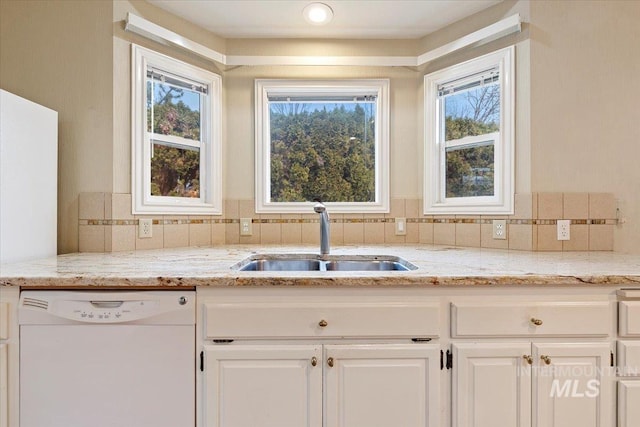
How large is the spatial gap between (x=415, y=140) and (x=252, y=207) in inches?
48.7

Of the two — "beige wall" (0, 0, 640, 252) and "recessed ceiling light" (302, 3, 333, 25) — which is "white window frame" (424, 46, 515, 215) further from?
"recessed ceiling light" (302, 3, 333, 25)

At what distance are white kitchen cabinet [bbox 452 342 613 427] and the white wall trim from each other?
1.72m

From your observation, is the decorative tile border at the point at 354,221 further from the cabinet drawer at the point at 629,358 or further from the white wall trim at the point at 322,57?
the white wall trim at the point at 322,57

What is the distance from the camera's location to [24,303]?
127cm

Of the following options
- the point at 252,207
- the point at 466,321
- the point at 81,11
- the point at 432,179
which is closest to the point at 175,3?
the point at 81,11

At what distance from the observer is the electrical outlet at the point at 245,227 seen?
95.4 inches

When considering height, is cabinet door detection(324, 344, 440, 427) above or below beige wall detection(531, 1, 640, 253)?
below

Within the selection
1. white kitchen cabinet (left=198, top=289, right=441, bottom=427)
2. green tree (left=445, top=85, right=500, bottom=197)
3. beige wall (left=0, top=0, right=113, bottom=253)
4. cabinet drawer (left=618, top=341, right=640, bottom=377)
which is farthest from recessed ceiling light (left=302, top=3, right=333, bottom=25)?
cabinet drawer (left=618, top=341, right=640, bottom=377)

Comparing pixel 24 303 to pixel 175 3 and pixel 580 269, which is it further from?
pixel 580 269

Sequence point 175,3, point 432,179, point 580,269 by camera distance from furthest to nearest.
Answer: point 432,179, point 175,3, point 580,269

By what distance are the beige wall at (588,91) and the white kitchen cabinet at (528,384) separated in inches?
43.0

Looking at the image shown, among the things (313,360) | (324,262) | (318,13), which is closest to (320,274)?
(313,360)

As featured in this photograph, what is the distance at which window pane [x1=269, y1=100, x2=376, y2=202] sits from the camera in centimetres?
248

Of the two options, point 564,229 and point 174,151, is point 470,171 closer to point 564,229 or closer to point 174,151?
point 564,229
